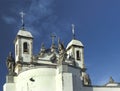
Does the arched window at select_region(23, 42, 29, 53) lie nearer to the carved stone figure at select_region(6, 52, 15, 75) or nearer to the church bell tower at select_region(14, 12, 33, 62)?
the church bell tower at select_region(14, 12, 33, 62)

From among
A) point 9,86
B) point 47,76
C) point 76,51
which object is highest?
point 76,51

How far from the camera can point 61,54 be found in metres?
47.8

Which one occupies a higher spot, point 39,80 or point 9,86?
point 39,80

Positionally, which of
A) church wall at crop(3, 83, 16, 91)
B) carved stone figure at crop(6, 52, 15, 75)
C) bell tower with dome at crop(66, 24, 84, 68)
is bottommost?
church wall at crop(3, 83, 16, 91)

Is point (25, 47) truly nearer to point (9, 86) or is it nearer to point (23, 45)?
point (23, 45)

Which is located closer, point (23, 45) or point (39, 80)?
point (39, 80)

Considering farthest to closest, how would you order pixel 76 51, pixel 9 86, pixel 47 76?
pixel 76 51
pixel 9 86
pixel 47 76

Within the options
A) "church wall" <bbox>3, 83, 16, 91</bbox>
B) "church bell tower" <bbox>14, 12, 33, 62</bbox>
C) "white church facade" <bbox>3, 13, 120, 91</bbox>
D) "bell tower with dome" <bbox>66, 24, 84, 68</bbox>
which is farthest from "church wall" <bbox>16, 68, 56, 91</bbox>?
"bell tower with dome" <bbox>66, 24, 84, 68</bbox>

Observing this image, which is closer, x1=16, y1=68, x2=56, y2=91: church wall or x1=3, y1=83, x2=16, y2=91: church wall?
x1=16, y1=68, x2=56, y2=91: church wall

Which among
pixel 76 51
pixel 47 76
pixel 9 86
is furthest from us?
pixel 76 51

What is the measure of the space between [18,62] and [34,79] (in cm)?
1409

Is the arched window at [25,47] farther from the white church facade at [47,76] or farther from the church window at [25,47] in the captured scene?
the white church facade at [47,76]

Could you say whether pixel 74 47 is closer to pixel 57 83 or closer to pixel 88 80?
pixel 88 80

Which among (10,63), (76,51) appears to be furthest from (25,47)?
(10,63)
